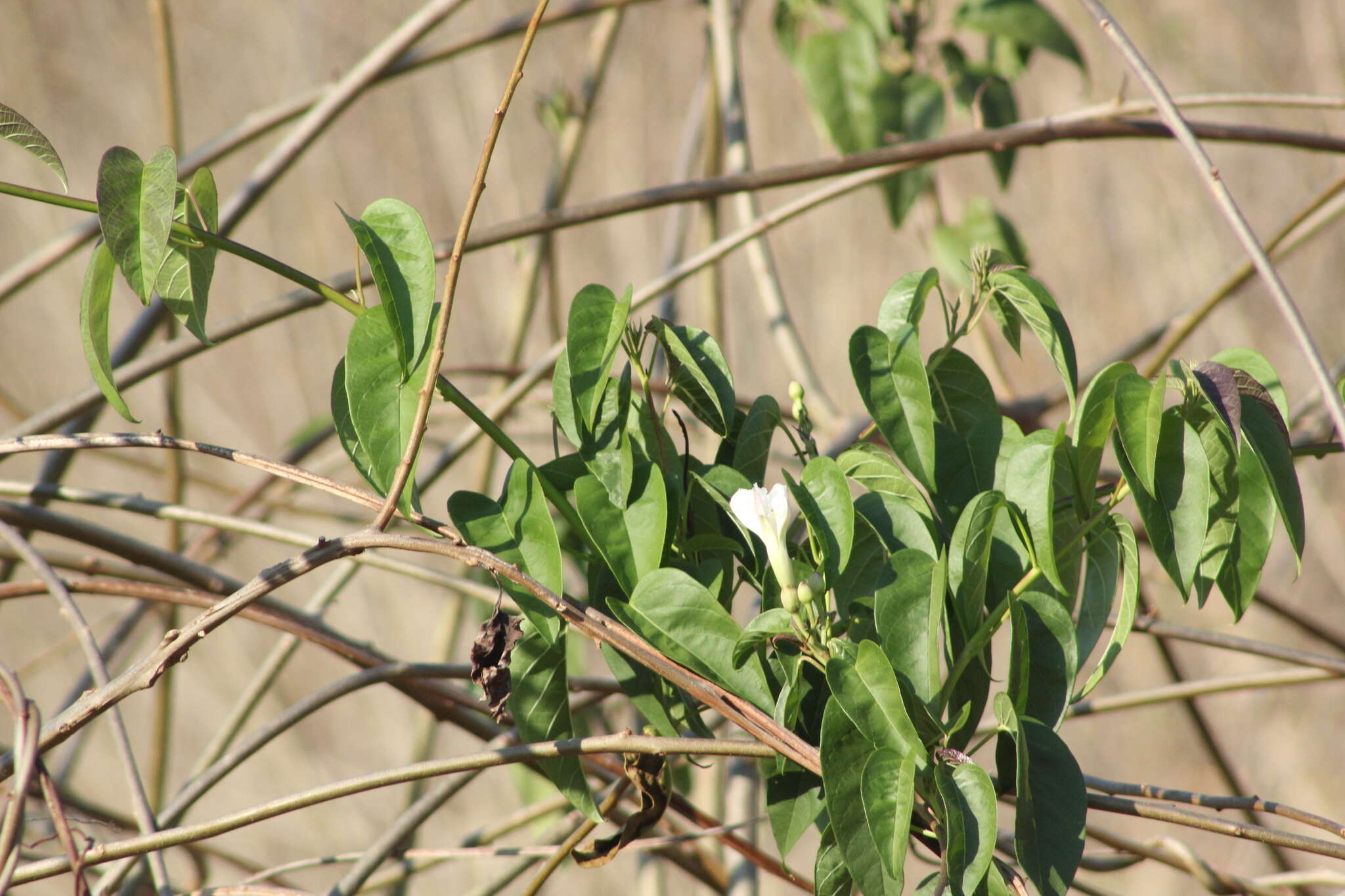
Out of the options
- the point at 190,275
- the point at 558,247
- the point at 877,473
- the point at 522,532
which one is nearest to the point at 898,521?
the point at 877,473

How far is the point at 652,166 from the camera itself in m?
1.99

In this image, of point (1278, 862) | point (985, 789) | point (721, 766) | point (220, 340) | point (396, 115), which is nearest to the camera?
point (985, 789)

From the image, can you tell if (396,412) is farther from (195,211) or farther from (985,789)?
(985,789)

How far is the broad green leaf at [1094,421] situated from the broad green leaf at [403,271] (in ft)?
0.67

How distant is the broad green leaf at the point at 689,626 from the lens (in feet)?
1.03

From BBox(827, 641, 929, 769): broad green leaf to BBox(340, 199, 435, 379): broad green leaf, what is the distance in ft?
0.52

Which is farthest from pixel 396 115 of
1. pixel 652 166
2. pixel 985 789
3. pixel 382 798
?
pixel 985 789

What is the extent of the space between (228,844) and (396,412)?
2.28 m

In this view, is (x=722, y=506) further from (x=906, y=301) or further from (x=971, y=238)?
(x=971, y=238)

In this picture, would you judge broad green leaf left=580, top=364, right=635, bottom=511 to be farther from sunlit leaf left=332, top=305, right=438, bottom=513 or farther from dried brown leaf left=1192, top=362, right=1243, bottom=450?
dried brown leaf left=1192, top=362, right=1243, bottom=450

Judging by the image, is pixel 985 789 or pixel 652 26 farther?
pixel 652 26

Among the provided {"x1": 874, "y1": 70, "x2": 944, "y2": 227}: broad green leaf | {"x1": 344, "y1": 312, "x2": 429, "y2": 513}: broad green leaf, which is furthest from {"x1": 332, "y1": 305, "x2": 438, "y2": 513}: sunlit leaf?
{"x1": 874, "y1": 70, "x2": 944, "y2": 227}: broad green leaf

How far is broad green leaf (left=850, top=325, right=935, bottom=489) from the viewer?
333 millimetres

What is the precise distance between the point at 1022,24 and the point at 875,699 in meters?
0.70
